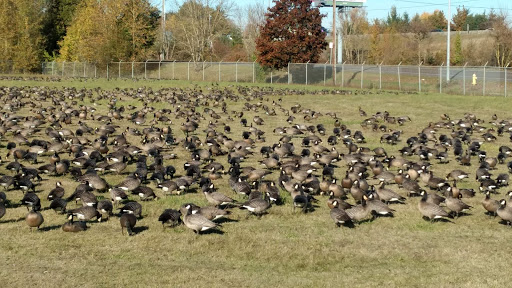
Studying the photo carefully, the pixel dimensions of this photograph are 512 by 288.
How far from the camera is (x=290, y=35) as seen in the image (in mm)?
73438

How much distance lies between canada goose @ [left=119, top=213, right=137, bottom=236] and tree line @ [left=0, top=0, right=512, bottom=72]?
60.5 meters

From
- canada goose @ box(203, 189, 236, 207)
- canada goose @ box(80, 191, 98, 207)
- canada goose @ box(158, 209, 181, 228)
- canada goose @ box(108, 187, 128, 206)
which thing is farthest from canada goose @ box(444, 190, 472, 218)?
canada goose @ box(80, 191, 98, 207)

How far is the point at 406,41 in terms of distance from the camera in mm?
103438

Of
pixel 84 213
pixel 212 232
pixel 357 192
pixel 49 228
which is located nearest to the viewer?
pixel 212 232

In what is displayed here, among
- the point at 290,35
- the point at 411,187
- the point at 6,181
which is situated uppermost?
the point at 290,35

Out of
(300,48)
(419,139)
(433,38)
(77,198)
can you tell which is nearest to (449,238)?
(77,198)

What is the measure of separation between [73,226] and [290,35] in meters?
62.5

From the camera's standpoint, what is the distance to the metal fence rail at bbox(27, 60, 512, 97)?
188 feet

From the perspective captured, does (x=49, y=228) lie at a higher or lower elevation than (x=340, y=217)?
lower

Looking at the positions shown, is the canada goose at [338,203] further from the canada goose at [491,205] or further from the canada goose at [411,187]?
the canada goose at [491,205]

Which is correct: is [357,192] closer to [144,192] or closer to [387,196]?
[387,196]

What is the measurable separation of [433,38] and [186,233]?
373 feet

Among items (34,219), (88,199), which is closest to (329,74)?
(88,199)

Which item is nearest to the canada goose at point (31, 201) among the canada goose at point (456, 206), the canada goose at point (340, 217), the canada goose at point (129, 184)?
the canada goose at point (129, 184)
